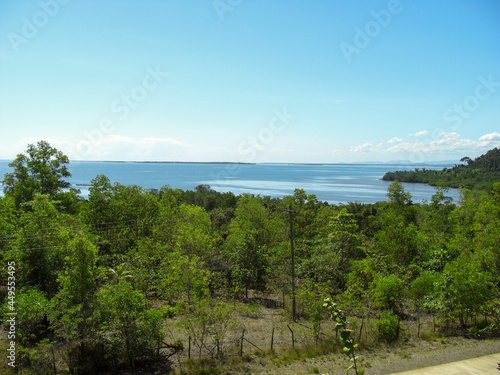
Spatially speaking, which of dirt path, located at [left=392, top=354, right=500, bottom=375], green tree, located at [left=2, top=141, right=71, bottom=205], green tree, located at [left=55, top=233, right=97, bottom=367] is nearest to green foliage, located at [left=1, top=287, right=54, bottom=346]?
green tree, located at [left=55, top=233, right=97, bottom=367]

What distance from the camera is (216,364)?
48.0 feet

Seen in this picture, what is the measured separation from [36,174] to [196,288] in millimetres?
28581

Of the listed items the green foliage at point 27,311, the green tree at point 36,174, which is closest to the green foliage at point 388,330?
the green foliage at point 27,311

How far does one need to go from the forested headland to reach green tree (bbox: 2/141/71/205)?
0.23 metres

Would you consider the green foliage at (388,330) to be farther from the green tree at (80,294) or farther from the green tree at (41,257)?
the green tree at (41,257)

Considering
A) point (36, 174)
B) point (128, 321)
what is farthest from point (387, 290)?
point (36, 174)

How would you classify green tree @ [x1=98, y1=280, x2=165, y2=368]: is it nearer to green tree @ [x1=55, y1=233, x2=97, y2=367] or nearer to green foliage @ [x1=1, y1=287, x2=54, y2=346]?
green tree @ [x1=55, y1=233, x2=97, y2=367]

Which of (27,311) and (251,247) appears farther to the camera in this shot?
(251,247)

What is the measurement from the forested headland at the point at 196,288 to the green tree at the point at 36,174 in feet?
0.74

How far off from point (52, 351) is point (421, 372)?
15882mm

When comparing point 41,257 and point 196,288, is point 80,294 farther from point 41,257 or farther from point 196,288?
point 196,288

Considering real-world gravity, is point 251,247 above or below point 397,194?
below

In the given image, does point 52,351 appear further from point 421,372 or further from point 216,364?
point 421,372

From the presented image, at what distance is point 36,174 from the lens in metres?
34.4
